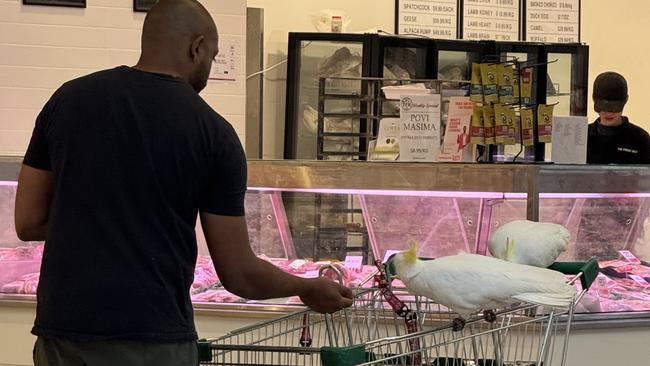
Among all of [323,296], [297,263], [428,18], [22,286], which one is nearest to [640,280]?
[297,263]

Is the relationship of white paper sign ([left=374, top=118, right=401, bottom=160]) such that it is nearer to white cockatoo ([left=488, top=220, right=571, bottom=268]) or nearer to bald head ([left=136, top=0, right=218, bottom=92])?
white cockatoo ([left=488, top=220, right=571, bottom=268])

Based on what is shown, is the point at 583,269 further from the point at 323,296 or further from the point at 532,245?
the point at 323,296

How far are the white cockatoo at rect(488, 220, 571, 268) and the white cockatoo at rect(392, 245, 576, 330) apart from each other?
0.45 ft

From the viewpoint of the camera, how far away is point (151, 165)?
58.8 inches

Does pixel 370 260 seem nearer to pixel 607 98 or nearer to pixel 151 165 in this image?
pixel 151 165

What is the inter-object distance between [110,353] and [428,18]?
5.21 metres

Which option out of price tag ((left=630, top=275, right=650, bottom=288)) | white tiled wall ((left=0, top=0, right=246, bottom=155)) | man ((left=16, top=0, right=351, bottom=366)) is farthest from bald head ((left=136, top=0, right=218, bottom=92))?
white tiled wall ((left=0, top=0, right=246, bottom=155))

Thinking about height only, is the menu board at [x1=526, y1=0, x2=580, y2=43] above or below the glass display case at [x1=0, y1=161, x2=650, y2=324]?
above

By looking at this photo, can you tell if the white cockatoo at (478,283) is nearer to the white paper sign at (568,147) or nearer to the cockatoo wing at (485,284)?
the cockatoo wing at (485,284)

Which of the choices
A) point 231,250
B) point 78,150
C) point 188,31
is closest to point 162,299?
point 231,250

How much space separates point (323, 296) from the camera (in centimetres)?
163

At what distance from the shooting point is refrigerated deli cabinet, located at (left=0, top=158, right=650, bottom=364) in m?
2.89

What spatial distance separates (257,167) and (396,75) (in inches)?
105

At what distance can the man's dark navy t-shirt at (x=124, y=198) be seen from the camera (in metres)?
1.48
